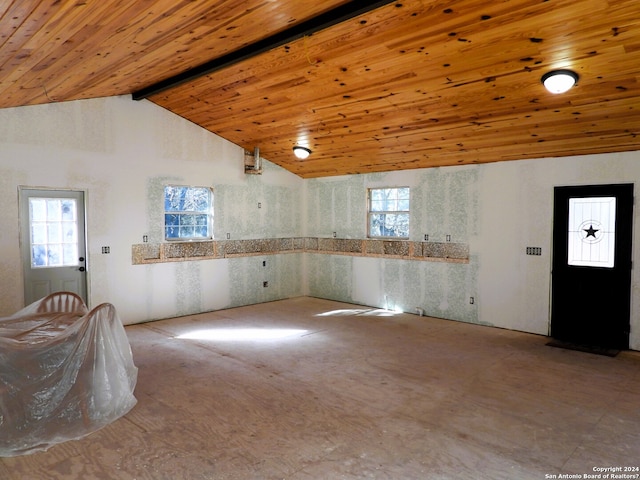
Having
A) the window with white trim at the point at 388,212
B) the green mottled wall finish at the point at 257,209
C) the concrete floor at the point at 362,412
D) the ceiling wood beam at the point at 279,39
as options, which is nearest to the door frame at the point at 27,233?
the concrete floor at the point at 362,412

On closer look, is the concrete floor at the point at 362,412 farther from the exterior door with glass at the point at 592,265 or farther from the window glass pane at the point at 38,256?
the window glass pane at the point at 38,256

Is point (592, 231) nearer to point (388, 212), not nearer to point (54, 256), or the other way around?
point (388, 212)

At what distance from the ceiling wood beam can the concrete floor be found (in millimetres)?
3138

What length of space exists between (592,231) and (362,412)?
3.75 metres

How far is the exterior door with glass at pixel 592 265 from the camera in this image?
16.9 feet

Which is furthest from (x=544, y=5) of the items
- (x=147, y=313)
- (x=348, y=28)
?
(x=147, y=313)

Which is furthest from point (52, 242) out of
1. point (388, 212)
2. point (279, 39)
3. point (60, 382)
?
point (388, 212)

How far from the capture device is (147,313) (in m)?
6.56

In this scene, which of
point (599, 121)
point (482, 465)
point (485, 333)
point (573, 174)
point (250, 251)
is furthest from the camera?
point (250, 251)

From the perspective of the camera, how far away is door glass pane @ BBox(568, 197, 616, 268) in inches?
206

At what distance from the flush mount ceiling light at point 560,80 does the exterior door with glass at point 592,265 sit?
2.00 metres

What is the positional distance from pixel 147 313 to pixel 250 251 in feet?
6.59

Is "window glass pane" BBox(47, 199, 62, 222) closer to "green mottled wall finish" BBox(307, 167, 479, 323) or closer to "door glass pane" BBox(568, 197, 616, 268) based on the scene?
"green mottled wall finish" BBox(307, 167, 479, 323)

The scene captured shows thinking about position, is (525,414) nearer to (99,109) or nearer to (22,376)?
(22,376)
